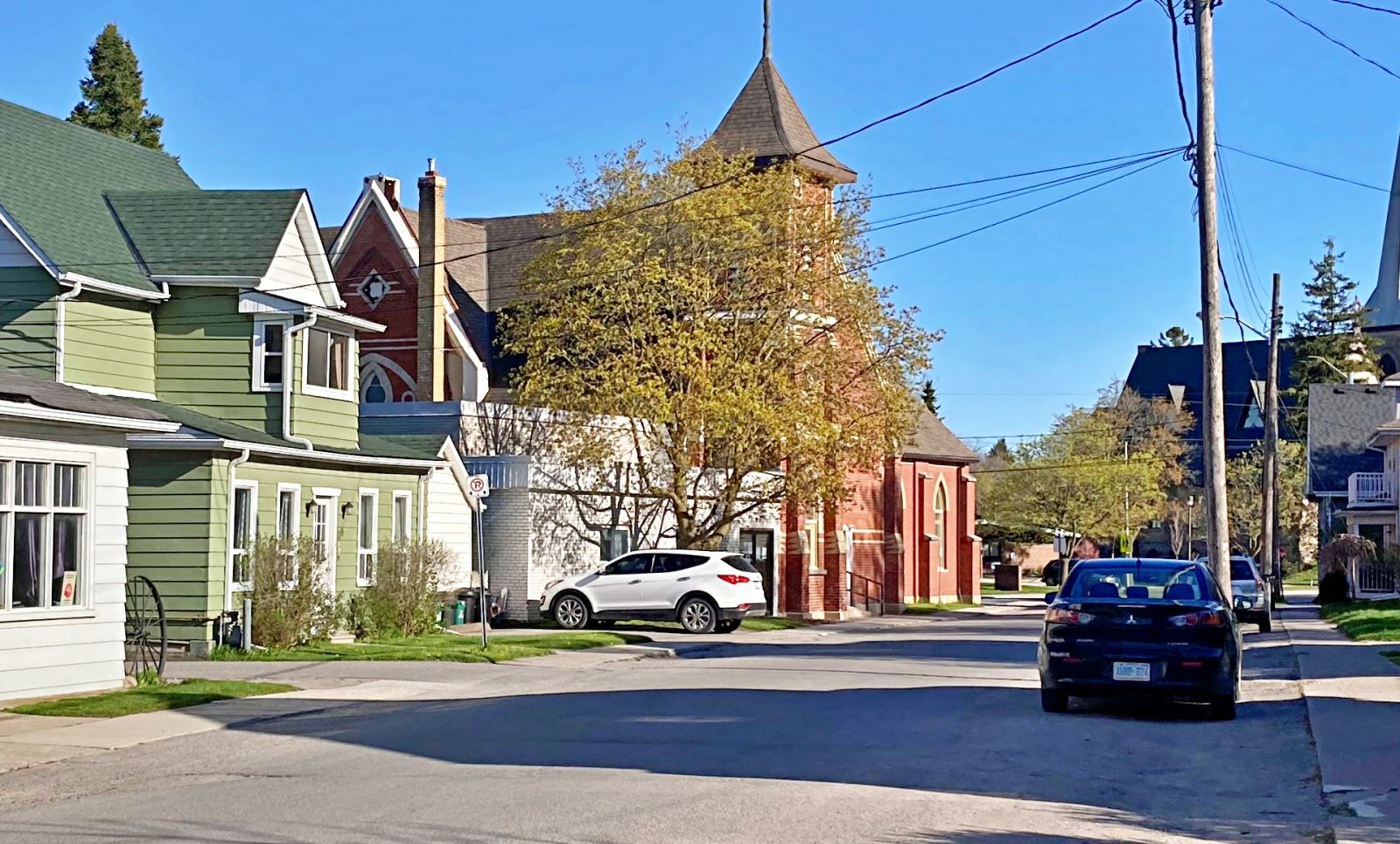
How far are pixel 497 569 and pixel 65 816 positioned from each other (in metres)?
24.2

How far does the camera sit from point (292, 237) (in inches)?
1120

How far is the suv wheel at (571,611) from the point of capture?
3316cm

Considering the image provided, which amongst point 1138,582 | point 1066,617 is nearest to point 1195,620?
point 1138,582

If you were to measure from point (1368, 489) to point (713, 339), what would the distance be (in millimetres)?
36625

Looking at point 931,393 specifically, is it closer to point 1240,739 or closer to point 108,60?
point 108,60

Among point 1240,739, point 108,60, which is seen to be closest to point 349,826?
point 1240,739

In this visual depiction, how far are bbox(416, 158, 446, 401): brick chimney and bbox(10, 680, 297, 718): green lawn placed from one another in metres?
26.5

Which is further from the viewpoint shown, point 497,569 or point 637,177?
point 637,177

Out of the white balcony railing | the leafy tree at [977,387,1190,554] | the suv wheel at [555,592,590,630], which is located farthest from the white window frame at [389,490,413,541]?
the leafy tree at [977,387,1190,554]

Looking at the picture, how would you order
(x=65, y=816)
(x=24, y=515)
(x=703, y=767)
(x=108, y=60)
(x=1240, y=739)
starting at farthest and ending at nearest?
1. (x=108, y=60)
2. (x=24, y=515)
3. (x=1240, y=739)
4. (x=703, y=767)
5. (x=65, y=816)

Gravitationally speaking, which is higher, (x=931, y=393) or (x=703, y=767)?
(x=931, y=393)

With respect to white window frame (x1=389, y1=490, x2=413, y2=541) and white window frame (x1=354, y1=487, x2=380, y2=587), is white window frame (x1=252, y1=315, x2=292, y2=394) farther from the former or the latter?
white window frame (x1=389, y1=490, x2=413, y2=541)

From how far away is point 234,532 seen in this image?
2558 cm

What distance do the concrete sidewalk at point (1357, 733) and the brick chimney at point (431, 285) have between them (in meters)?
26.3
